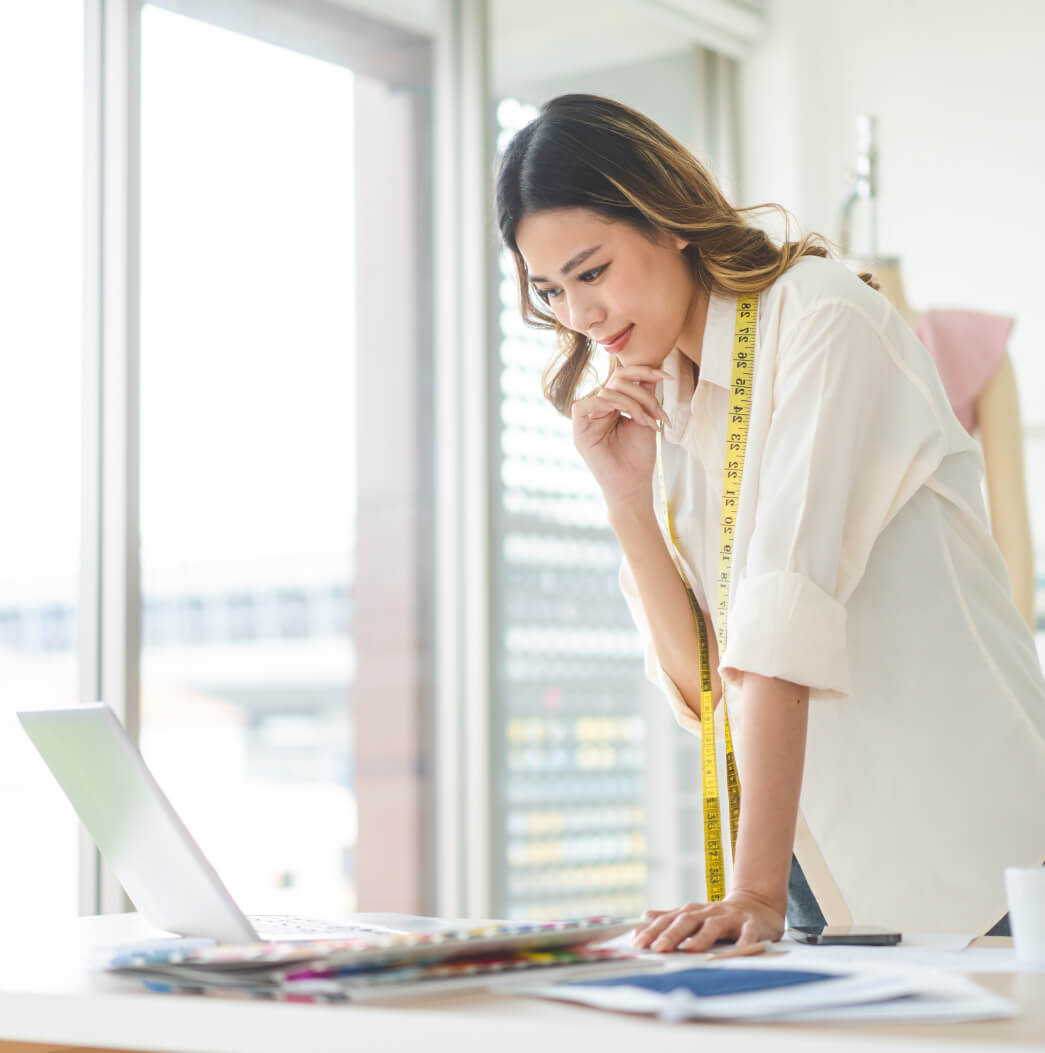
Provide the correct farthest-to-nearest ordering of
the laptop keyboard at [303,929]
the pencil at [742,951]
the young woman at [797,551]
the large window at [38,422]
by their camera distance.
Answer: the large window at [38,422]
the young woman at [797,551]
the laptop keyboard at [303,929]
the pencil at [742,951]

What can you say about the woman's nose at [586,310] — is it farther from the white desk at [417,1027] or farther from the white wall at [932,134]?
the white wall at [932,134]

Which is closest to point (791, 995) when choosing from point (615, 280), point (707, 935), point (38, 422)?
point (707, 935)

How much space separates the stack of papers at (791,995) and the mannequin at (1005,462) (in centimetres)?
206

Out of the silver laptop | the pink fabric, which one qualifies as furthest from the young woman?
the pink fabric

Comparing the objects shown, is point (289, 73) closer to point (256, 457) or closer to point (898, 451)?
point (256, 457)

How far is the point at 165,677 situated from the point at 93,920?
4.33ft

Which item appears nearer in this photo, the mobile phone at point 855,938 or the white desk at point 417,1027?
the white desk at point 417,1027

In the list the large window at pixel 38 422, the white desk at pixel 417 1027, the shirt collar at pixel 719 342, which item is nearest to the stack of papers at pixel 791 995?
the white desk at pixel 417 1027

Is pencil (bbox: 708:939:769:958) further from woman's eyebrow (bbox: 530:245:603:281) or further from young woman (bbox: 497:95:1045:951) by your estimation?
woman's eyebrow (bbox: 530:245:603:281)

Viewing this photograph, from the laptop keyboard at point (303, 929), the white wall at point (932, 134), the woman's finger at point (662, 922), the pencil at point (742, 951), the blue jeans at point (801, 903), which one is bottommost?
the blue jeans at point (801, 903)

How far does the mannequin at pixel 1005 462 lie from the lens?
275 cm

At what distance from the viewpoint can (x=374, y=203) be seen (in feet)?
10.6

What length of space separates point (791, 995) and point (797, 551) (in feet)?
2.01

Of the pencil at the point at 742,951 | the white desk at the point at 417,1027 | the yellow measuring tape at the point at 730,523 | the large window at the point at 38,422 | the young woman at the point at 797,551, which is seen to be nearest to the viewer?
the white desk at the point at 417,1027
